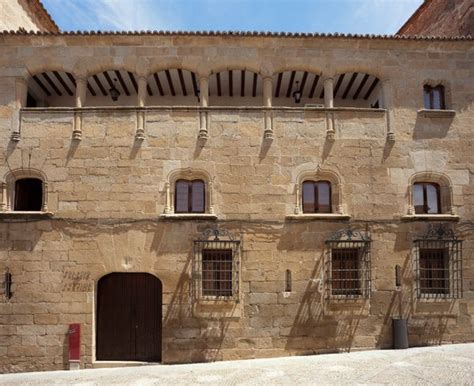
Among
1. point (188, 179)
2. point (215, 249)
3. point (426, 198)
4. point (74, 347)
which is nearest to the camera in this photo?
point (74, 347)

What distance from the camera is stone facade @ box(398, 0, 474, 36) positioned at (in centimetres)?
1250

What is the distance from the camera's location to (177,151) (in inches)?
421

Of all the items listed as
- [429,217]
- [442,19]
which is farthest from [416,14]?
[429,217]

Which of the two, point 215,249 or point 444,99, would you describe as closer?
point 215,249

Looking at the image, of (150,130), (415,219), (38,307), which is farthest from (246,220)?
(38,307)

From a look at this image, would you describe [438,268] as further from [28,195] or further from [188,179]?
[28,195]

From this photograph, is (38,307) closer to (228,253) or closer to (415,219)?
(228,253)

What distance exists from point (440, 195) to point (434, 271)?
74.1 inches

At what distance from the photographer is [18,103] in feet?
35.4

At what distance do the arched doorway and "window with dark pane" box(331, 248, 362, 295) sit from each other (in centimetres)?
417

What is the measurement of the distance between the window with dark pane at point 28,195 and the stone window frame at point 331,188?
6.22 meters

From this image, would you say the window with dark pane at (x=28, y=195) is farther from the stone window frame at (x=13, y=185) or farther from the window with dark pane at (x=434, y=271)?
the window with dark pane at (x=434, y=271)

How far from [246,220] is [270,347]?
116 inches

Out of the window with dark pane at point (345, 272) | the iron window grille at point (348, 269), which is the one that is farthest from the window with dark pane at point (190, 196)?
the window with dark pane at point (345, 272)
